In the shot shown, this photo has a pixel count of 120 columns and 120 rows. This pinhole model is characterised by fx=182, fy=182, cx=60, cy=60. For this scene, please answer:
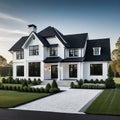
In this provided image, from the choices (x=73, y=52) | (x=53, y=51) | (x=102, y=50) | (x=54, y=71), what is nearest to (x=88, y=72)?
(x=73, y=52)

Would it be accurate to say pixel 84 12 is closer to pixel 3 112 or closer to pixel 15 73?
pixel 3 112

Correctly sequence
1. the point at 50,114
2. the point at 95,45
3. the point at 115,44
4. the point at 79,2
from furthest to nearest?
the point at 115,44
the point at 95,45
the point at 79,2
the point at 50,114

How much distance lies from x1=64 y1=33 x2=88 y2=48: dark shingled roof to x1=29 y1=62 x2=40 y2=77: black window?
6.04 meters

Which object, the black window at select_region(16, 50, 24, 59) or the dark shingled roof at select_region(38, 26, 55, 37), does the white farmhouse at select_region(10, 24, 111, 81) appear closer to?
the dark shingled roof at select_region(38, 26, 55, 37)

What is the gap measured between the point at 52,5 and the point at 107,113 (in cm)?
771

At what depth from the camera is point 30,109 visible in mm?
9930

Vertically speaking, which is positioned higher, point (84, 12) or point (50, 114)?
point (84, 12)

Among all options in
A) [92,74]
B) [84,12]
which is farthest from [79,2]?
[92,74]

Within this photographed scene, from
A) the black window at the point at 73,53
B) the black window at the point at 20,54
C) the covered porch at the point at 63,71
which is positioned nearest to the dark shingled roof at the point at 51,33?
the black window at the point at 73,53

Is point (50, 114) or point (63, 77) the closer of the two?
point (50, 114)

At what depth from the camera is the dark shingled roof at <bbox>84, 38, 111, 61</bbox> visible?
26.1 m

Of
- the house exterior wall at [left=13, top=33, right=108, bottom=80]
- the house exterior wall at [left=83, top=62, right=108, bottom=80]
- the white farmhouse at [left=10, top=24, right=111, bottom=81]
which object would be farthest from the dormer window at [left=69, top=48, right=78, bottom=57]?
the house exterior wall at [left=83, top=62, right=108, bottom=80]

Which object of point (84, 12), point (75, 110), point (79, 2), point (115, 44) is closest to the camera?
point (75, 110)

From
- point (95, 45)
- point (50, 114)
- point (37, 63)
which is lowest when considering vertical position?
point (50, 114)
